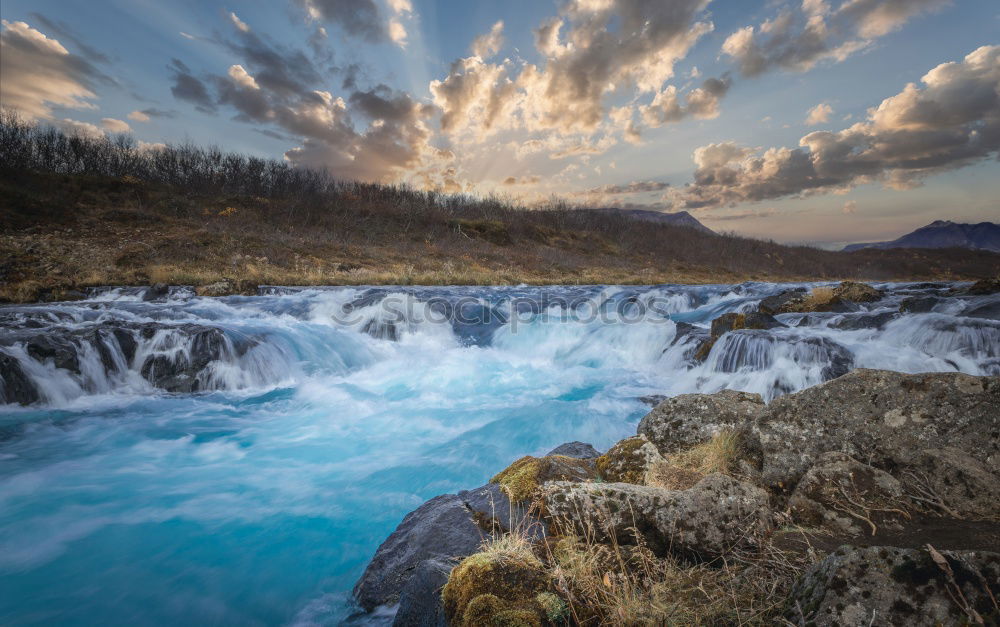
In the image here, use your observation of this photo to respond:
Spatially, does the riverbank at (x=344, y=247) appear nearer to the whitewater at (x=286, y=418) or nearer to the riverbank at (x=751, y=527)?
the whitewater at (x=286, y=418)

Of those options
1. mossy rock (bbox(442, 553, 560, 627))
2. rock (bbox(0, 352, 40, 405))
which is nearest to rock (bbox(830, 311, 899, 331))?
mossy rock (bbox(442, 553, 560, 627))

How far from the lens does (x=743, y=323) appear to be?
1025 cm

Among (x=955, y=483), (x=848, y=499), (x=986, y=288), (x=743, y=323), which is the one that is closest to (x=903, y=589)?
(x=848, y=499)

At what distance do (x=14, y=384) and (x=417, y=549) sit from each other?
8975mm

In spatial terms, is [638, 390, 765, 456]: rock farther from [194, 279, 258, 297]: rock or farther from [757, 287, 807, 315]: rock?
[194, 279, 258, 297]: rock

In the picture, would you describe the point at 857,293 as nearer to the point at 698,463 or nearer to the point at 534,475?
the point at 698,463

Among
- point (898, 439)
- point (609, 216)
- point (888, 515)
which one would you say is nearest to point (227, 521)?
point (888, 515)

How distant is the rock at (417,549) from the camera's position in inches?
110

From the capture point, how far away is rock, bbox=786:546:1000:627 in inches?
55.4

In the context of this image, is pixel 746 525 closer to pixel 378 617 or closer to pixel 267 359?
pixel 378 617

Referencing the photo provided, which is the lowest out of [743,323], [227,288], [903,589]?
[743,323]

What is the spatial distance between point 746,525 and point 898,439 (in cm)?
175

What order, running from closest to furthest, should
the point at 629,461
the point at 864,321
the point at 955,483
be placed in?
the point at 955,483 → the point at 629,461 → the point at 864,321

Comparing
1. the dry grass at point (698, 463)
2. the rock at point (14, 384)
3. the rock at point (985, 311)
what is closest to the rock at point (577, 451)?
the dry grass at point (698, 463)
